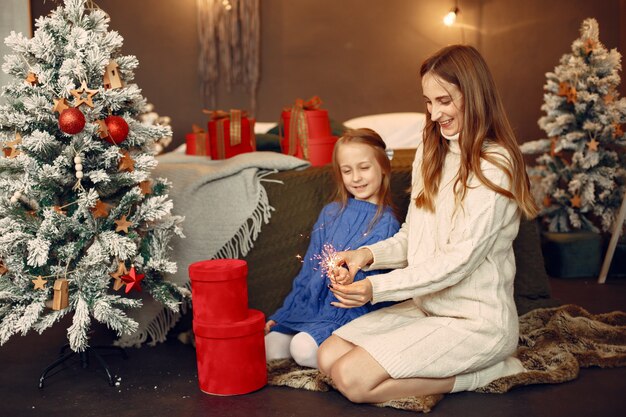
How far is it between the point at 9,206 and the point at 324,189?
1196 millimetres

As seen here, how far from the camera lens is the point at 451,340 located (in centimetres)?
221

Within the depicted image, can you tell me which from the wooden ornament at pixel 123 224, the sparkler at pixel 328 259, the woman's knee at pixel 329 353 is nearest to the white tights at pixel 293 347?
the woman's knee at pixel 329 353

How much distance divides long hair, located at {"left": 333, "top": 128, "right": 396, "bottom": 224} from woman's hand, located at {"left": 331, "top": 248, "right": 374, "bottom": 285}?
0.25 m

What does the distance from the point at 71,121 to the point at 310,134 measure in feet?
4.06

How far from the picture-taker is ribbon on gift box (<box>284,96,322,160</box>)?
3354 mm

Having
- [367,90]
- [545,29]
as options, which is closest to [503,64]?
[545,29]

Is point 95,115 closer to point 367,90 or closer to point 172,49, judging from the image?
point 172,49

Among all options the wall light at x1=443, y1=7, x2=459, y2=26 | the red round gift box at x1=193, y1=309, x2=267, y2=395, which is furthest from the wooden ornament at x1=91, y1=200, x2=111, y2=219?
the wall light at x1=443, y1=7, x2=459, y2=26

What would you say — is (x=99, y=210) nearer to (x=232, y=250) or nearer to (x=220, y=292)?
(x=220, y=292)

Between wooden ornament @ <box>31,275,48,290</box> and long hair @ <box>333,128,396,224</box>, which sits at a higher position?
long hair @ <box>333,128,396,224</box>

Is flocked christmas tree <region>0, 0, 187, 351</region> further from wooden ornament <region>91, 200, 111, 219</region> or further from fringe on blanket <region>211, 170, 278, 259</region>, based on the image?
fringe on blanket <region>211, 170, 278, 259</region>

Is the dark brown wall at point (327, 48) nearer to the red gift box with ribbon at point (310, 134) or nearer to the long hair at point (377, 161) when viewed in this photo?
the red gift box with ribbon at point (310, 134)

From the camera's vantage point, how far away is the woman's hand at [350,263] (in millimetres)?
2246

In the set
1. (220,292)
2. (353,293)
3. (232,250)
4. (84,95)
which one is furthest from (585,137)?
(84,95)
